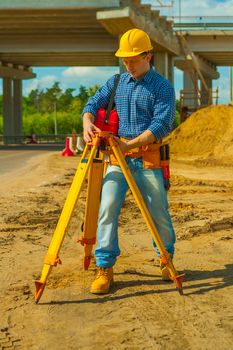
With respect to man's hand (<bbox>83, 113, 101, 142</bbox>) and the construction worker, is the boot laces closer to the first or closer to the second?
the construction worker

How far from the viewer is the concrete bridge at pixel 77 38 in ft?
100

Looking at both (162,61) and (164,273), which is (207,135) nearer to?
(162,61)

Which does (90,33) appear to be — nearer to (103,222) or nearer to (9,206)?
(9,206)

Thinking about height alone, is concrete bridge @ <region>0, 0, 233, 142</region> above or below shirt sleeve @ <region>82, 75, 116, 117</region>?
above

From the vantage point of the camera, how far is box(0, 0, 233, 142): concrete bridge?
30516 mm

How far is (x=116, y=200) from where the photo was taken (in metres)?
5.28

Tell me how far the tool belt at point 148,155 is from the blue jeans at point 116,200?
44mm

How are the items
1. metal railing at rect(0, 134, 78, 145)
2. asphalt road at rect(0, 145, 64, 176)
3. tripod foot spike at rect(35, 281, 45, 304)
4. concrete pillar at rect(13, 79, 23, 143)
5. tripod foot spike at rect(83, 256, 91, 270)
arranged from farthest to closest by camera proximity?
concrete pillar at rect(13, 79, 23, 143) → metal railing at rect(0, 134, 78, 145) → asphalt road at rect(0, 145, 64, 176) → tripod foot spike at rect(83, 256, 91, 270) → tripod foot spike at rect(35, 281, 45, 304)

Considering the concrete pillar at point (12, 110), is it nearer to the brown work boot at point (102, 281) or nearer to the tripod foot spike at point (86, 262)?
the tripod foot spike at point (86, 262)

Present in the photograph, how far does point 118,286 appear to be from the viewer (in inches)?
212

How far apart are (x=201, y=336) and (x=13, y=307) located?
1.47 metres

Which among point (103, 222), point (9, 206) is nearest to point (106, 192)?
point (103, 222)

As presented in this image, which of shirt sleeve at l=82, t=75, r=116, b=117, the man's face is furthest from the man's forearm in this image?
the man's face

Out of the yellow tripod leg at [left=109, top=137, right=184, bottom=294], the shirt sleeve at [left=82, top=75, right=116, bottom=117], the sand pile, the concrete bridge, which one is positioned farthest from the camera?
the concrete bridge
